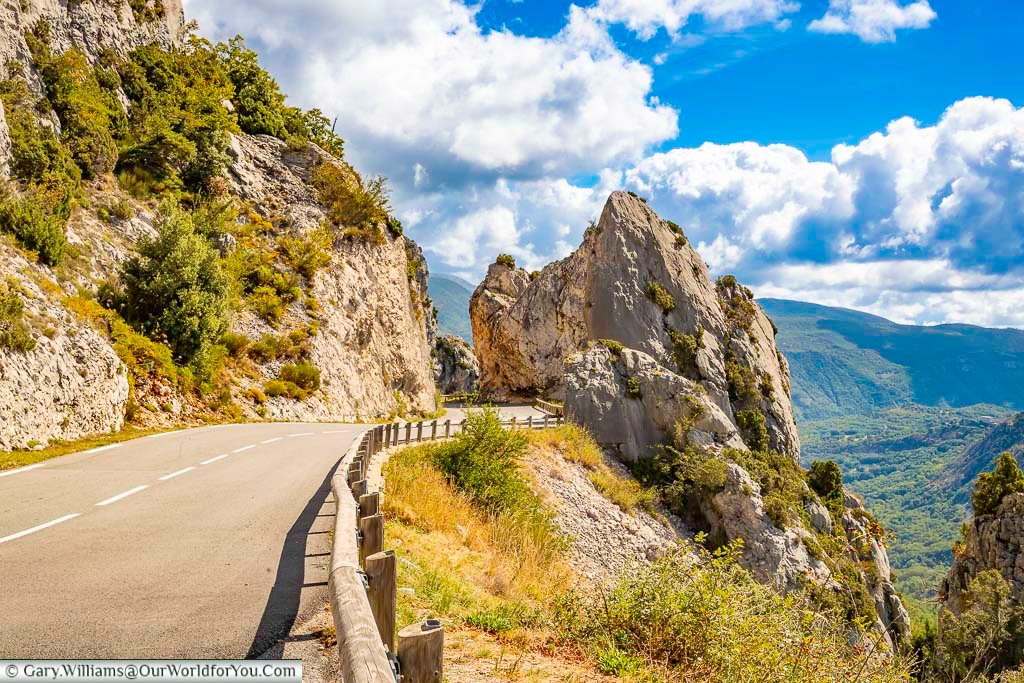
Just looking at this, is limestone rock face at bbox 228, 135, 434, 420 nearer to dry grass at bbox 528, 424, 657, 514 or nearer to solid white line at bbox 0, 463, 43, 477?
dry grass at bbox 528, 424, 657, 514

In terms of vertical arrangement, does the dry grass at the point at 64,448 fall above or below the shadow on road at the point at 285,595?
above

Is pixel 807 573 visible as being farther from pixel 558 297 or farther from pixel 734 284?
pixel 558 297

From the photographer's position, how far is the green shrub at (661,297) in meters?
48.6

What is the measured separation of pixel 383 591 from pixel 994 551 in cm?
4249

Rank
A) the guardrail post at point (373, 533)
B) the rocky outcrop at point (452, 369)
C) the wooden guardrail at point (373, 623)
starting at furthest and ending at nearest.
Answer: the rocky outcrop at point (452, 369)
the guardrail post at point (373, 533)
the wooden guardrail at point (373, 623)

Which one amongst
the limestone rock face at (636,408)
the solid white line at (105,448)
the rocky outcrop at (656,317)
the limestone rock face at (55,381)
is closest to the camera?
the limestone rock face at (55,381)

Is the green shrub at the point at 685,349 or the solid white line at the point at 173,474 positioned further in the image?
the green shrub at the point at 685,349

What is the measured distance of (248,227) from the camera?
3734cm

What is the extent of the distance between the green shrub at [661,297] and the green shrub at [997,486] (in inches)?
880

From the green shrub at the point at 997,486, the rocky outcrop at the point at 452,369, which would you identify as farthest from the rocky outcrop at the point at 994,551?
the rocky outcrop at the point at 452,369

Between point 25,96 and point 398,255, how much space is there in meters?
23.9

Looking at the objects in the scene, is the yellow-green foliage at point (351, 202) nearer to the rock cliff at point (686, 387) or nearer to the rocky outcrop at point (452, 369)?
the rock cliff at point (686, 387)

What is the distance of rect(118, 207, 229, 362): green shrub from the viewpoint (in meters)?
24.1

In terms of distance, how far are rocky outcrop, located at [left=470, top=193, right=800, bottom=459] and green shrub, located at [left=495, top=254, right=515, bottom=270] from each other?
41.7ft
